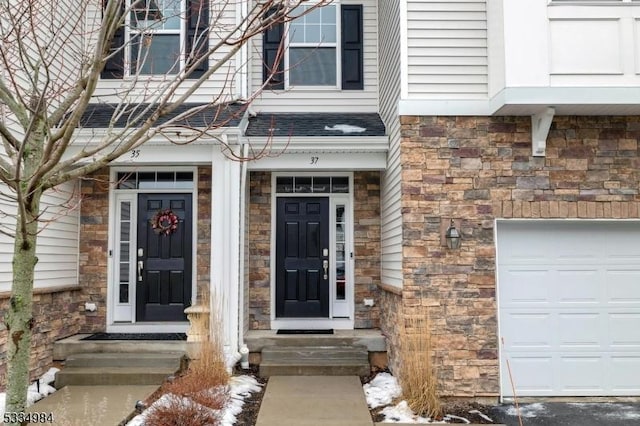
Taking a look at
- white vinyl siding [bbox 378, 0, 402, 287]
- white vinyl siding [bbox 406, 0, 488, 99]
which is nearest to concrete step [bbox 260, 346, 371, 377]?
white vinyl siding [bbox 378, 0, 402, 287]

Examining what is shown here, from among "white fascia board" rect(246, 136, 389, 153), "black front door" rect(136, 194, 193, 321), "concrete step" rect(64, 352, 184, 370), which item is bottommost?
"concrete step" rect(64, 352, 184, 370)

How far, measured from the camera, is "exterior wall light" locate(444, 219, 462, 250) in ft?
17.8

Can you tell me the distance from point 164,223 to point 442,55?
4205 mm

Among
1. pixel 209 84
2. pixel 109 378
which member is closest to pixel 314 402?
pixel 109 378

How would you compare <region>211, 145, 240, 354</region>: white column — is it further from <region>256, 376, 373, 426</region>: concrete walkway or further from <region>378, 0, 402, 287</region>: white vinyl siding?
<region>378, 0, 402, 287</region>: white vinyl siding

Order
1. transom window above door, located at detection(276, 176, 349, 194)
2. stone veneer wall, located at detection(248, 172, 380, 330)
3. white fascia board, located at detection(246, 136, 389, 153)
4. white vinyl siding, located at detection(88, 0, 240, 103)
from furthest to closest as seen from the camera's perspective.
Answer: transom window above door, located at detection(276, 176, 349, 194) → stone veneer wall, located at detection(248, 172, 380, 330) → white vinyl siding, located at detection(88, 0, 240, 103) → white fascia board, located at detection(246, 136, 389, 153)

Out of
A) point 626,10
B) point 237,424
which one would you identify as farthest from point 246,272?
point 626,10

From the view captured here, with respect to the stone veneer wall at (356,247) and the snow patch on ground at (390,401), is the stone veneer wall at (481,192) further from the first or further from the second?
the stone veneer wall at (356,247)

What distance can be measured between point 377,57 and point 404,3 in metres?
2.21

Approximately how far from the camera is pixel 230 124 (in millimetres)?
6578

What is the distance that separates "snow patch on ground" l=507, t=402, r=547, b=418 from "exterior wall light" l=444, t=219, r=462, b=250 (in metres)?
1.68

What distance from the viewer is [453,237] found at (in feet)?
17.8

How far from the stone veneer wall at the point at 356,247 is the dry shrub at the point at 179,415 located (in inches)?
112

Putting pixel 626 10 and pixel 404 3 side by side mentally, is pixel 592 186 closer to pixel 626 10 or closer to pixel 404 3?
pixel 626 10
